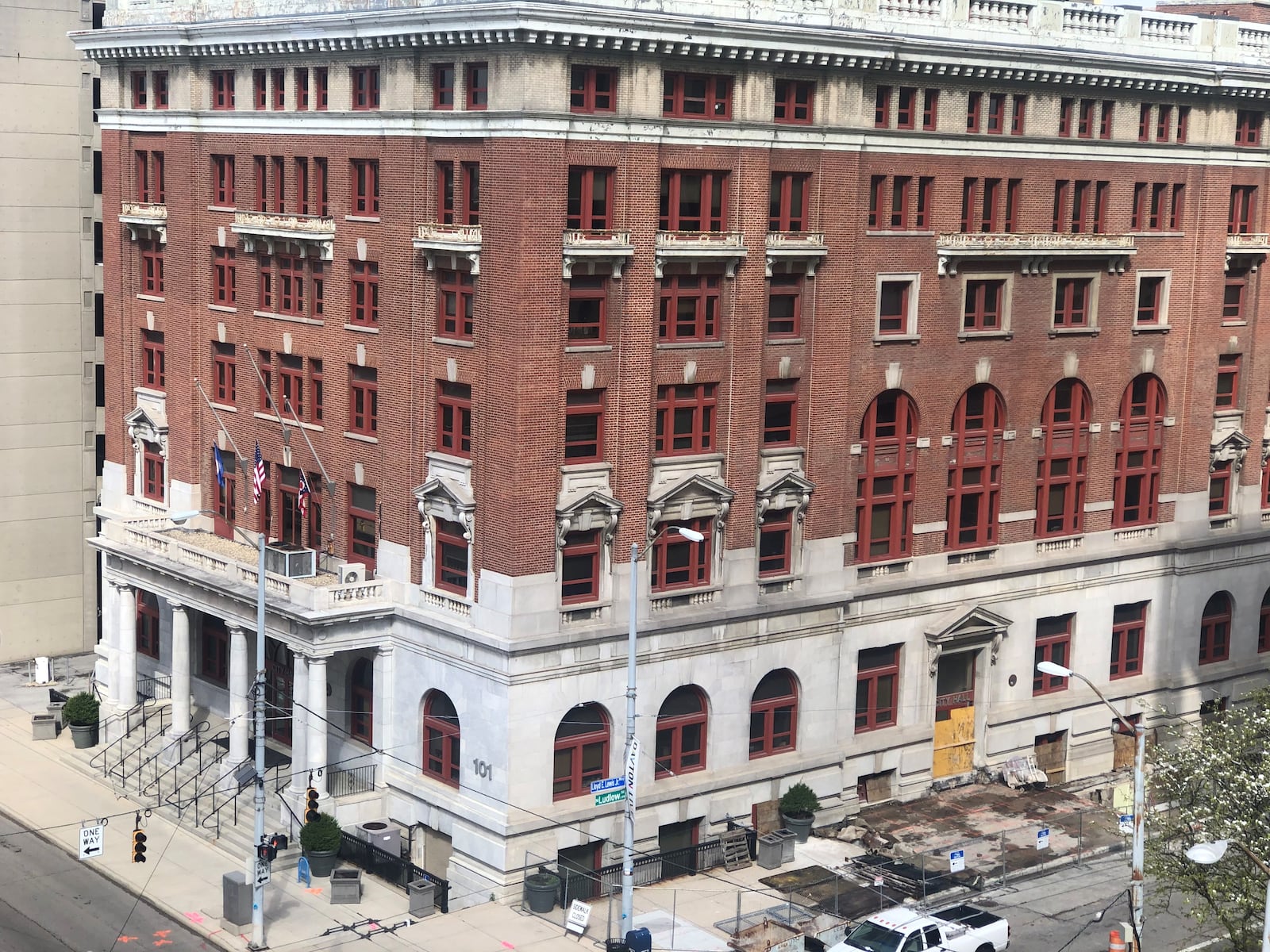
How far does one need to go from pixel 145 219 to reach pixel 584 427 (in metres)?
23.7

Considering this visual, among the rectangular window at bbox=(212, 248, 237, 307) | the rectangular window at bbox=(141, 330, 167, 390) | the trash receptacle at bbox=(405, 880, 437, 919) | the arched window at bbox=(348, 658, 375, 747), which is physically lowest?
the trash receptacle at bbox=(405, 880, 437, 919)

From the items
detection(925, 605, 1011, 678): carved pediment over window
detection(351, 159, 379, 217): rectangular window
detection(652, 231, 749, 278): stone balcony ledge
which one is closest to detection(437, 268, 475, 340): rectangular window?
detection(351, 159, 379, 217): rectangular window

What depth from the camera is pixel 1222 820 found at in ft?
156

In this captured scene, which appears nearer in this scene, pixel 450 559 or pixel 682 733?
pixel 450 559

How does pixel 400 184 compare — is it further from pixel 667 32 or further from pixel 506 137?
pixel 667 32

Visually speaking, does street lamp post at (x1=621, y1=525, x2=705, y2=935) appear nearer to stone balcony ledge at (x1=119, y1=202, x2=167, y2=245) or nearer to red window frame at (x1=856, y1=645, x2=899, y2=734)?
red window frame at (x1=856, y1=645, x2=899, y2=734)

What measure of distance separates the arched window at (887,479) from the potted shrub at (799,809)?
8476 mm

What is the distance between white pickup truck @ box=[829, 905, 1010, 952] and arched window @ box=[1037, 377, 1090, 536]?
20.4 m

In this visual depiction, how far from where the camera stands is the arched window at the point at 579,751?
58719 millimetres

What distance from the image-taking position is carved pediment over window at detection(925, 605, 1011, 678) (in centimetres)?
6725

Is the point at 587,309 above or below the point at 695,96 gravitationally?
below

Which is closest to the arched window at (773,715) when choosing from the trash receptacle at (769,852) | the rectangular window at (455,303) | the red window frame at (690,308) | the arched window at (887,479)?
the trash receptacle at (769,852)

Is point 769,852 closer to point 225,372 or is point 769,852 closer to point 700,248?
point 700,248

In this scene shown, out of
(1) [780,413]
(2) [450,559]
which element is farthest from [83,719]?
(1) [780,413]
